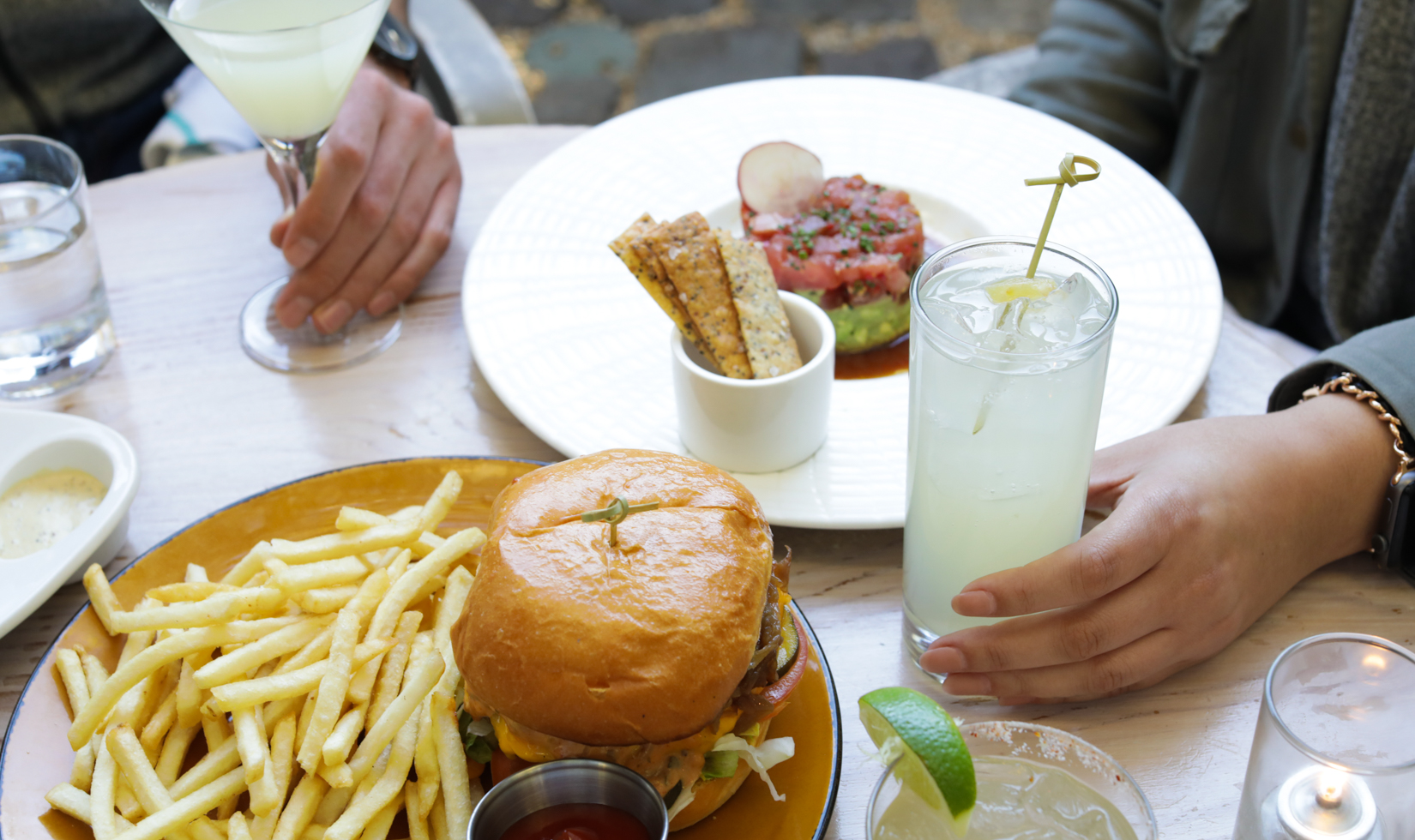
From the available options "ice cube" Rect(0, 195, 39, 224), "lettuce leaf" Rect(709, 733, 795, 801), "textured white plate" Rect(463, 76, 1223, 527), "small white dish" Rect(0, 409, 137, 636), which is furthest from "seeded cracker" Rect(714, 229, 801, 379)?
"ice cube" Rect(0, 195, 39, 224)

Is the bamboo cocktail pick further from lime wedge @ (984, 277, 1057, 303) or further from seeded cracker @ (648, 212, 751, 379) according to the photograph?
seeded cracker @ (648, 212, 751, 379)

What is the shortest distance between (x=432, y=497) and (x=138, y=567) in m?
0.40

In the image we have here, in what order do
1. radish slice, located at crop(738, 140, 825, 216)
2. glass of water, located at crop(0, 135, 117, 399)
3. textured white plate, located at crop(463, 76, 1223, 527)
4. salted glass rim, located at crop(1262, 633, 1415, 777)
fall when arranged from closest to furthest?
1. salted glass rim, located at crop(1262, 633, 1415, 777)
2. textured white plate, located at crop(463, 76, 1223, 527)
3. glass of water, located at crop(0, 135, 117, 399)
4. radish slice, located at crop(738, 140, 825, 216)

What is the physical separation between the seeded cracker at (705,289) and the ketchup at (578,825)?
68 cm

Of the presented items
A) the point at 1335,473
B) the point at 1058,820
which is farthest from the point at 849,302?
the point at 1058,820

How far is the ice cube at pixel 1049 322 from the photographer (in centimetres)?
111

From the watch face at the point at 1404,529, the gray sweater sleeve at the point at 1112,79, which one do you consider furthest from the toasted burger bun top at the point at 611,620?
the gray sweater sleeve at the point at 1112,79

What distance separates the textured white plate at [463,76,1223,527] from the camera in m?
1.63

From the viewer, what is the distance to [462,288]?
6.40ft

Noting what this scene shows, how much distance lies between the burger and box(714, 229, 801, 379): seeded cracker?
1.28ft

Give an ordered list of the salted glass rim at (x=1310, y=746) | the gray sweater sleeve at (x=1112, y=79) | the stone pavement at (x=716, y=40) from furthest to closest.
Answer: the stone pavement at (x=716, y=40), the gray sweater sleeve at (x=1112, y=79), the salted glass rim at (x=1310, y=746)

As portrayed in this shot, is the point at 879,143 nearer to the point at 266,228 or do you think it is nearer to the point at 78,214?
the point at 266,228

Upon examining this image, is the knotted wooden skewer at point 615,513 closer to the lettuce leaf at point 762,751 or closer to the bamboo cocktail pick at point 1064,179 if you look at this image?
the lettuce leaf at point 762,751

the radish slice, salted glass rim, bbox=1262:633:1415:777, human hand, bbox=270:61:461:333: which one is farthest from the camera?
the radish slice
